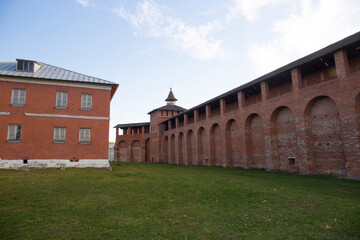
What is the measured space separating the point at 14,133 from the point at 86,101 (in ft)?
17.6

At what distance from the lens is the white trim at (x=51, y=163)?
49.6 ft

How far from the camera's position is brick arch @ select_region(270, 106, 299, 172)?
16169 mm

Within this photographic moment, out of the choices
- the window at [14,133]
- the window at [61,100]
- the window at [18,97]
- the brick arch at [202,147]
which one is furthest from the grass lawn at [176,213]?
the brick arch at [202,147]

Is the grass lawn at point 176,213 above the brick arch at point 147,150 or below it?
below

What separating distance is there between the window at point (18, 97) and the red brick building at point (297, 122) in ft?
56.2

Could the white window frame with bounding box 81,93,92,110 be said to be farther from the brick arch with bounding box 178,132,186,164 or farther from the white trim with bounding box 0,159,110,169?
the brick arch with bounding box 178,132,186,164

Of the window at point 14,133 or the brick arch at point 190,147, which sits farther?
the brick arch at point 190,147

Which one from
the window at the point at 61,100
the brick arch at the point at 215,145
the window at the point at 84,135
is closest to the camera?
the window at the point at 61,100

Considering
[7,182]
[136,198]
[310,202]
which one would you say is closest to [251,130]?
[310,202]

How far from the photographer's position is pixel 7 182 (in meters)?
10.1

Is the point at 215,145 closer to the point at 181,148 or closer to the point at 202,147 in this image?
Result: the point at 202,147

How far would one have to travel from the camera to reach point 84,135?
16.8 metres

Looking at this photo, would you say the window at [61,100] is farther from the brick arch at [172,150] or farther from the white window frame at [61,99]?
the brick arch at [172,150]

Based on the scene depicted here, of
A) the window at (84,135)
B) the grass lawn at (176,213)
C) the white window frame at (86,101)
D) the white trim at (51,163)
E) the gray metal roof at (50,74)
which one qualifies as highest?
the gray metal roof at (50,74)
